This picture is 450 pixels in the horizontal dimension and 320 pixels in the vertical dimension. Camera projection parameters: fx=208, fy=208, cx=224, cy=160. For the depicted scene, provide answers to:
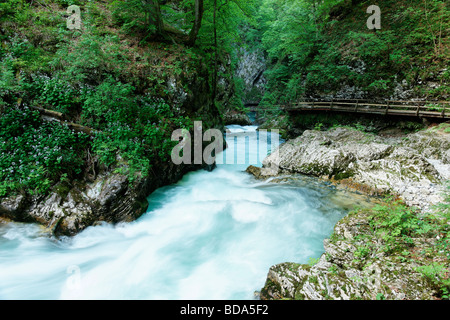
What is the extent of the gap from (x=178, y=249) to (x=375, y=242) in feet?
13.0

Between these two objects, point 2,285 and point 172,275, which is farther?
point 172,275

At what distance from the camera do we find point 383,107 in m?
12.2

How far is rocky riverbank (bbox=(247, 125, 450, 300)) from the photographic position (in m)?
2.79

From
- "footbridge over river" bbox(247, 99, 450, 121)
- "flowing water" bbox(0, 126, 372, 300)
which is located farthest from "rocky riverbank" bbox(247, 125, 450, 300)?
"footbridge over river" bbox(247, 99, 450, 121)

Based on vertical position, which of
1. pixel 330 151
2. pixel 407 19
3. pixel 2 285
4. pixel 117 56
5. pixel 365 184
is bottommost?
pixel 2 285

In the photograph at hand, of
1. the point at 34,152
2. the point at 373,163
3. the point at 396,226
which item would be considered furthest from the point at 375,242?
the point at 34,152

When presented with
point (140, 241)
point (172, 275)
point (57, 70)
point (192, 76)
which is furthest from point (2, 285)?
A: point (192, 76)

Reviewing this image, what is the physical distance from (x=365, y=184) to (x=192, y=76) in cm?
752

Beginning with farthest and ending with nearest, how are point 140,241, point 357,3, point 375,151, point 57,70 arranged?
point 357,3
point 375,151
point 57,70
point 140,241

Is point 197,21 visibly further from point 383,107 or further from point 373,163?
point 383,107

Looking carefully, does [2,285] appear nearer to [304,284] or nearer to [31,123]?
[31,123]

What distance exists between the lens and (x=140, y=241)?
16.4 feet

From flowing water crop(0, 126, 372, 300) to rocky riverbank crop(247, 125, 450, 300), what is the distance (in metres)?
0.92

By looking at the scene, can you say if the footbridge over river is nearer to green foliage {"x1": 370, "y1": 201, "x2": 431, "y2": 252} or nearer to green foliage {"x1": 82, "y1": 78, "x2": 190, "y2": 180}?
green foliage {"x1": 370, "y1": 201, "x2": 431, "y2": 252}
